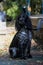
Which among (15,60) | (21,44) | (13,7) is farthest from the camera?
(13,7)

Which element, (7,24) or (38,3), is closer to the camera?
(7,24)

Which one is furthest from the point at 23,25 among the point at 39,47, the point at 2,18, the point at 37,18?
the point at 2,18

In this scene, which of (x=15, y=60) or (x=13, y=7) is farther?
(x=13, y=7)

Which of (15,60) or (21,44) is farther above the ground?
(21,44)

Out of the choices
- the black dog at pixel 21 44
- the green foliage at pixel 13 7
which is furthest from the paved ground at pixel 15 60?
the green foliage at pixel 13 7

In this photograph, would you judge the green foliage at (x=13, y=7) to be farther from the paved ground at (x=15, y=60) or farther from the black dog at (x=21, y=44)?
the black dog at (x=21, y=44)

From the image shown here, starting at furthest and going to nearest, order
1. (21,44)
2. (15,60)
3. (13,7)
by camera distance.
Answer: (13,7) < (21,44) < (15,60)

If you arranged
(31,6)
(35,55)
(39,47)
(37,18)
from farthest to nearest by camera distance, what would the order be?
(31,6), (37,18), (39,47), (35,55)

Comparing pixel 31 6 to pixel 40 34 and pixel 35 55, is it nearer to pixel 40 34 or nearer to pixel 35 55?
pixel 40 34

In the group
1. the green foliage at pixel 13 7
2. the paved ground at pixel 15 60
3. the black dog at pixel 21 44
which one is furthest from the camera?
the green foliage at pixel 13 7

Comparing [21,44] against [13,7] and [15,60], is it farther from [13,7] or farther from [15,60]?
[13,7]

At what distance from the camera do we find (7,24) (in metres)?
13.8

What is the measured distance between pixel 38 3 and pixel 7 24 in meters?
2.39

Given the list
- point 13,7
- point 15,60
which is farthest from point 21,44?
point 13,7
